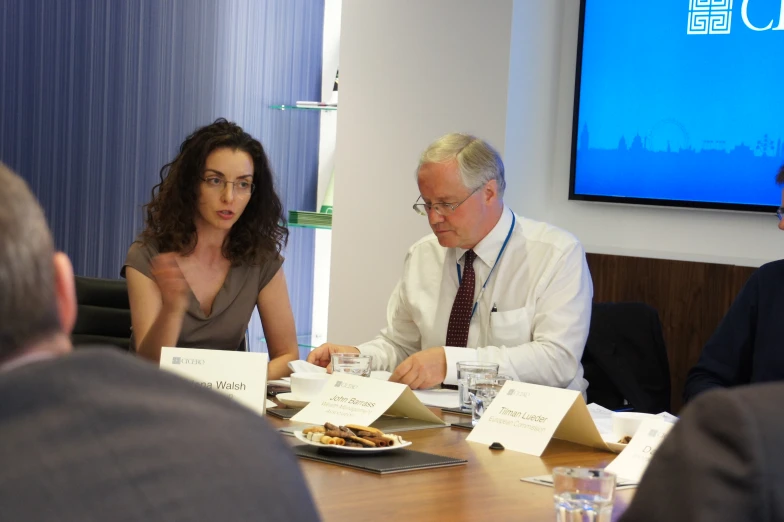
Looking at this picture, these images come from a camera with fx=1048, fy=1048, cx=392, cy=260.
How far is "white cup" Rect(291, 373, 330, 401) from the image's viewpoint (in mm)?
2513

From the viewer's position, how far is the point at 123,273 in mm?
3361

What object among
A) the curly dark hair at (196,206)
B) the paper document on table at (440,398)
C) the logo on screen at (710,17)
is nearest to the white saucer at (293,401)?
the paper document on table at (440,398)

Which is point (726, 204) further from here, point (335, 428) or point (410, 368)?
point (335, 428)

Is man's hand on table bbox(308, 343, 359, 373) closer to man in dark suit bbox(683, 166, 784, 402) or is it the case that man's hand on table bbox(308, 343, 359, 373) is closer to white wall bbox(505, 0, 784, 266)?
man in dark suit bbox(683, 166, 784, 402)

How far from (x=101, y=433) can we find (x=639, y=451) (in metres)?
1.49

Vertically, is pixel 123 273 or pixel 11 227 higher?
pixel 11 227

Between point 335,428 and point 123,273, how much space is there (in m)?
1.54

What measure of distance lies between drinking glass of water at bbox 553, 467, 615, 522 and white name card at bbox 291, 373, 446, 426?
29.9 inches

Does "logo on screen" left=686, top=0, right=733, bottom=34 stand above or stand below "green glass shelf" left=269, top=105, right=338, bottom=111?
above

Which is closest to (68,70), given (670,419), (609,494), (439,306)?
(439,306)

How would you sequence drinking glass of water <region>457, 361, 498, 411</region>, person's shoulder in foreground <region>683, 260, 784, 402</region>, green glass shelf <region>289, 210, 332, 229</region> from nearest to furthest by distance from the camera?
1. drinking glass of water <region>457, 361, 498, 411</region>
2. person's shoulder in foreground <region>683, 260, 784, 402</region>
3. green glass shelf <region>289, 210, 332, 229</region>

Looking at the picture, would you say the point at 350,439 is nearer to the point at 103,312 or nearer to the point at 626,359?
the point at 626,359

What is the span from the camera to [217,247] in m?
3.48

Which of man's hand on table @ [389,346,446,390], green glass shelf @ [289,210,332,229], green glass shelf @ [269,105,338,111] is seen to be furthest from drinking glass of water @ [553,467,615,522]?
green glass shelf @ [269,105,338,111]
